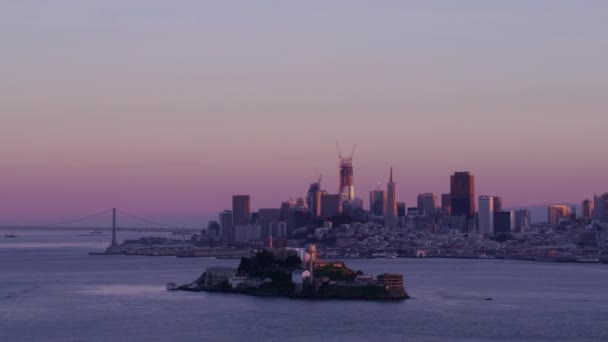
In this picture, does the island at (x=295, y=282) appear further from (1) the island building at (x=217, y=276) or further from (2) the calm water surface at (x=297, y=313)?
(2) the calm water surface at (x=297, y=313)

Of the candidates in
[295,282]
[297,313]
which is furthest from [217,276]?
[297,313]

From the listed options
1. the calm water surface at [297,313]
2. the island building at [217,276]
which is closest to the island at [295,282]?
the island building at [217,276]

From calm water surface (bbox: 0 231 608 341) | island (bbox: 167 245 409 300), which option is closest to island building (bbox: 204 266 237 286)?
island (bbox: 167 245 409 300)

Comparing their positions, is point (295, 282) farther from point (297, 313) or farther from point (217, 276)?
point (297, 313)

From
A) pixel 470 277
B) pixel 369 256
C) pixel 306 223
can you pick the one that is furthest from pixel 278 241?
pixel 470 277

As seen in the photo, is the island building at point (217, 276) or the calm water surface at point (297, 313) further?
the island building at point (217, 276)

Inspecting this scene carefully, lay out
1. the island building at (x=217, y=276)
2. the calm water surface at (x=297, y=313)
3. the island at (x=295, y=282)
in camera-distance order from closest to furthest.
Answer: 1. the calm water surface at (x=297, y=313)
2. the island at (x=295, y=282)
3. the island building at (x=217, y=276)

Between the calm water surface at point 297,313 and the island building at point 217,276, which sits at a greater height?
the island building at point 217,276
